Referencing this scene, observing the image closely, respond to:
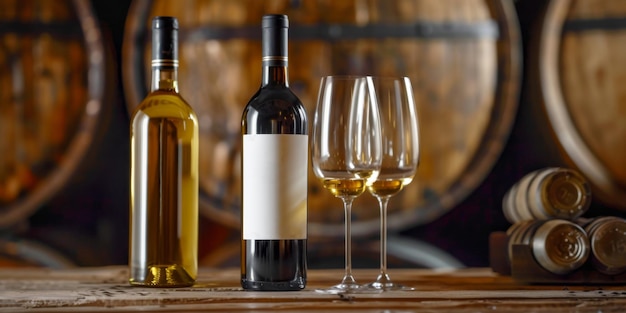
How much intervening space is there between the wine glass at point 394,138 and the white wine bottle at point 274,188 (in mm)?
105

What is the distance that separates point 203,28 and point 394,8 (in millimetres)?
374

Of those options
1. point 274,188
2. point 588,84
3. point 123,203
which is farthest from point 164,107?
point 588,84

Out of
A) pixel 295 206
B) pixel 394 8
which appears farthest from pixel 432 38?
pixel 295 206

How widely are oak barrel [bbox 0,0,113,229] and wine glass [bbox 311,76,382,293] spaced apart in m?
0.87

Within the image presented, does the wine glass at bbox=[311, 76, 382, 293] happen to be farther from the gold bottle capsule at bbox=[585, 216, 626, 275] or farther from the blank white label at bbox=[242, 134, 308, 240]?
the gold bottle capsule at bbox=[585, 216, 626, 275]

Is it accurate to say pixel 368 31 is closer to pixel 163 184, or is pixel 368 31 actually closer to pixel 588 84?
pixel 588 84

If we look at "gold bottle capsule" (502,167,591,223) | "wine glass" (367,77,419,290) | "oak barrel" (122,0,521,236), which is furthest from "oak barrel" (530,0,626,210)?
"wine glass" (367,77,419,290)

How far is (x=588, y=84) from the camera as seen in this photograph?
194cm

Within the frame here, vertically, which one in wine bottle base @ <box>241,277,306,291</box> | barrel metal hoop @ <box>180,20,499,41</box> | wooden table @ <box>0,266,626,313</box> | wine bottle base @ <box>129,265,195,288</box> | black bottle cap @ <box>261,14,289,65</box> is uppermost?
barrel metal hoop @ <box>180,20,499,41</box>

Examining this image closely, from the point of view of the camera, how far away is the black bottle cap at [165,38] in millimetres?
1231

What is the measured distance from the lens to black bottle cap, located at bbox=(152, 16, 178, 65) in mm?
1231

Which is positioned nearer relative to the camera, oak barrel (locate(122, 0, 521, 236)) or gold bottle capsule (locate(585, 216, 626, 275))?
gold bottle capsule (locate(585, 216, 626, 275))

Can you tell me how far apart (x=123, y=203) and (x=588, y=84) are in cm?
99

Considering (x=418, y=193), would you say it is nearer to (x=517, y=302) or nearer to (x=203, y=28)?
(x=203, y=28)
